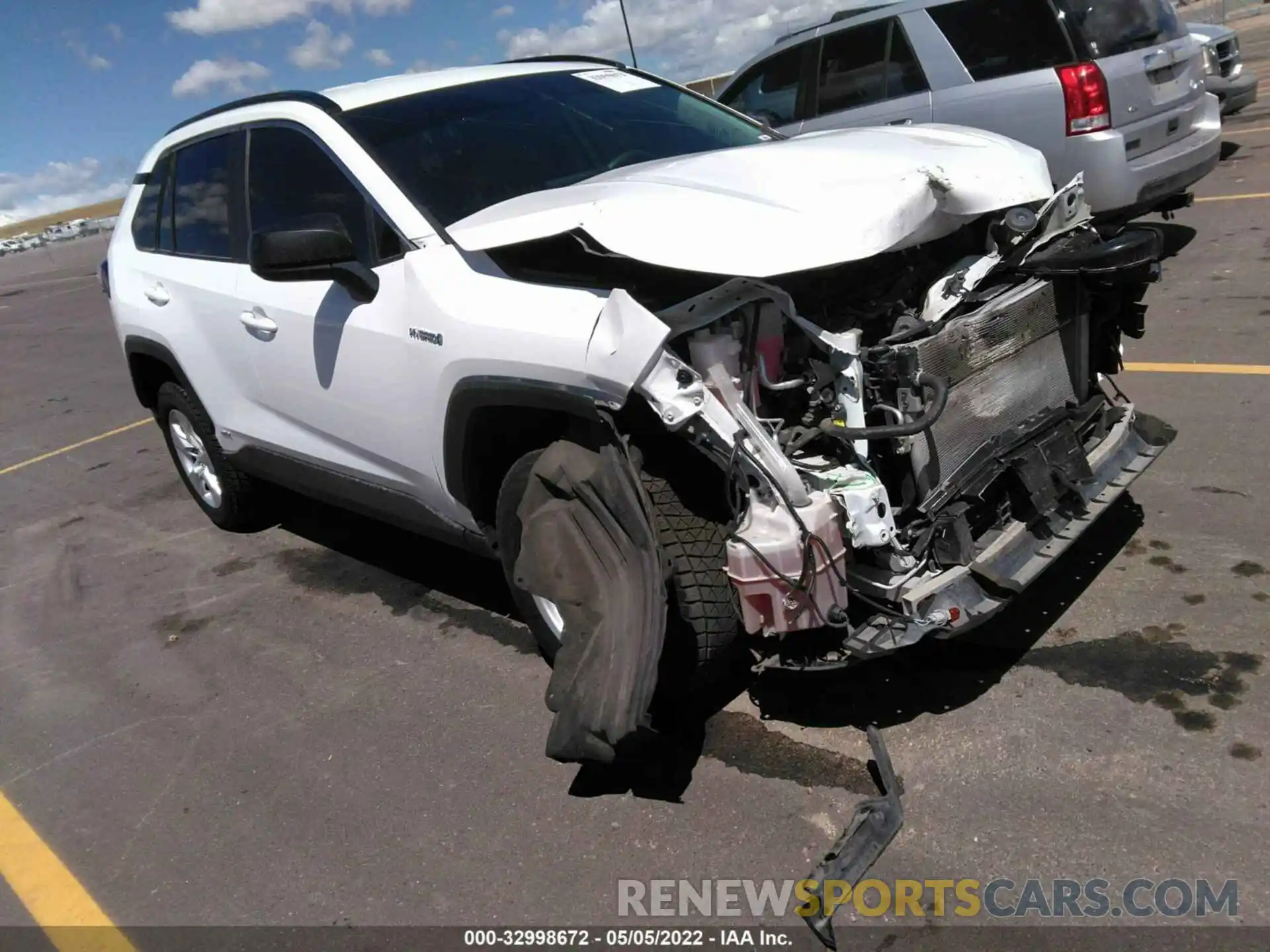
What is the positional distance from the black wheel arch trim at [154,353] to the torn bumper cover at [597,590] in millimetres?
2822

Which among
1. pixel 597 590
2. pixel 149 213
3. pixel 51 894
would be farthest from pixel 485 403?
pixel 149 213

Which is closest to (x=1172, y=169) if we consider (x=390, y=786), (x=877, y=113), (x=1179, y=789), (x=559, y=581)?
(x=877, y=113)

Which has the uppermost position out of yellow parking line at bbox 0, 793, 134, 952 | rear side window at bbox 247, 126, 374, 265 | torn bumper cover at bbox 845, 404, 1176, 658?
rear side window at bbox 247, 126, 374, 265

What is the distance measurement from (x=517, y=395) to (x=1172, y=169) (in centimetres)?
570

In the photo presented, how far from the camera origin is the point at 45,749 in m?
3.93

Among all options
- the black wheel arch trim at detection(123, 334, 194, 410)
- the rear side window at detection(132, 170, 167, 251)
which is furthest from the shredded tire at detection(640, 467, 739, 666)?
the rear side window at detection(132, 170, 167, 251)

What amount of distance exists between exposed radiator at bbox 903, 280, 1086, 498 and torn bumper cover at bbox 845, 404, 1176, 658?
9cm

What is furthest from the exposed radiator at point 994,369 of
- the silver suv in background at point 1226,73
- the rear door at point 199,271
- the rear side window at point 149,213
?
the silver suv in background at point 1226,73

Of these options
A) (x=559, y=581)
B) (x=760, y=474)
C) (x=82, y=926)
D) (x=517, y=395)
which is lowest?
(x=82, y=926)

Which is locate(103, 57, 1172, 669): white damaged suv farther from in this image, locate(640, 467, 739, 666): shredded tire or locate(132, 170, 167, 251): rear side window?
locate(132, 170, 167, 251): rear side window

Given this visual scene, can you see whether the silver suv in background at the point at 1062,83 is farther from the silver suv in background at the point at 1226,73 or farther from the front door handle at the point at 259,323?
the front door handle at the point at 259,323

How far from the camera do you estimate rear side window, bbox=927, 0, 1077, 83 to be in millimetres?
6816

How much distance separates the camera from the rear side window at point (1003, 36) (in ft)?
22.4

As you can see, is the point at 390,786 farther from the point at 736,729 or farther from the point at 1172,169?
the point at 1172,169
